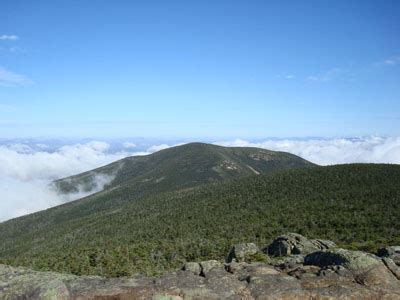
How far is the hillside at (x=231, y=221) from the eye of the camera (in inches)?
2862

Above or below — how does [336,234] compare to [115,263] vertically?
above

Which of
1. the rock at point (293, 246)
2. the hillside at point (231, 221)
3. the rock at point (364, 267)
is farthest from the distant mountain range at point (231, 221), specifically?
the rock at point (364, 267)

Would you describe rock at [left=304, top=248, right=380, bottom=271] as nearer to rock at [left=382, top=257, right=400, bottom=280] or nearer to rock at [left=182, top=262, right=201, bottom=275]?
rock at [left=382, top=257, right=400, bottom=280]

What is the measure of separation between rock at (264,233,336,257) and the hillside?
7510 mm

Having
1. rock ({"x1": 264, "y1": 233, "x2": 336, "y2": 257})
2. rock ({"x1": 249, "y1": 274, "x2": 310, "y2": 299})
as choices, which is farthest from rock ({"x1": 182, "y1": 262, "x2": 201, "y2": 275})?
rock ({"x1": 264, "y1": 233, "x2": 336, "y2": 257})

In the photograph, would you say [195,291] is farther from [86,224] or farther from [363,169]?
[86,224]

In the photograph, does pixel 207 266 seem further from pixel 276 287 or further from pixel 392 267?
pixel 392 267

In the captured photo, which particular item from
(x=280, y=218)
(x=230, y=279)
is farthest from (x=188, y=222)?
(x=230, y=279)

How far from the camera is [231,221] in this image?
346 ft

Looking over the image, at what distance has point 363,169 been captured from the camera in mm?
135625

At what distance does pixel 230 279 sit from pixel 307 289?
12.8ft

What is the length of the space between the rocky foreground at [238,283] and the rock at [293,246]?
26.9 m

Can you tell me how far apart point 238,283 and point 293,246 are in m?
32.2

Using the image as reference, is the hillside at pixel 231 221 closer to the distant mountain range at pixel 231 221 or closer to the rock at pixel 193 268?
the distant mountain range at pixel 231 221
